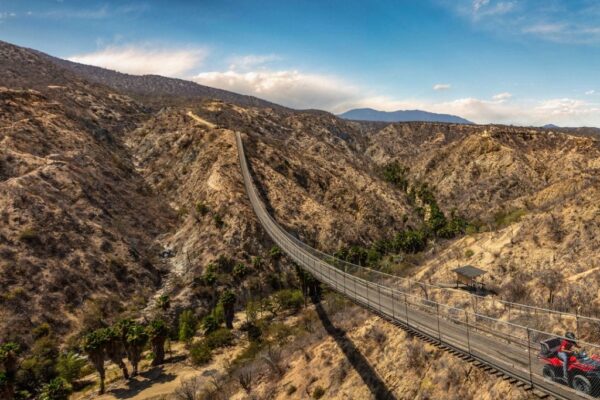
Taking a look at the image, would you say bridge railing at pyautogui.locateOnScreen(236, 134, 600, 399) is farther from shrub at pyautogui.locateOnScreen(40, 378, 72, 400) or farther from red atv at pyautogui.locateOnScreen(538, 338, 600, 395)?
shrub at pyautogui.locateOnScreen(40, 378, 72, 400)

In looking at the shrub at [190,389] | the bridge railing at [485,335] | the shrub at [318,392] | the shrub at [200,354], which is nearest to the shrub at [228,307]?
the shrub at [200,354]

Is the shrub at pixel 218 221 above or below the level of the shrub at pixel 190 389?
above

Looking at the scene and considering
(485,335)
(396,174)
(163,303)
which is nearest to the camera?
(485,335)

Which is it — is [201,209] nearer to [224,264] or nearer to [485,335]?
[224,264]

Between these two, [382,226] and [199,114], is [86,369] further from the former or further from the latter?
[199,114]

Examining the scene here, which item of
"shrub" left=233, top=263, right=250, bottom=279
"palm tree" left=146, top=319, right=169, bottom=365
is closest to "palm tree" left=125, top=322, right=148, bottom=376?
"palm tree" left=146, top=319, right=169, bottom=365

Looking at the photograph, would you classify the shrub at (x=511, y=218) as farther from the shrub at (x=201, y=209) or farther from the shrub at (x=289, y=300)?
the shrub at (x=201, y=209)

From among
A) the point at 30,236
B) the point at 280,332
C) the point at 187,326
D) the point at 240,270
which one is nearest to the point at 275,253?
the point at 240,270
